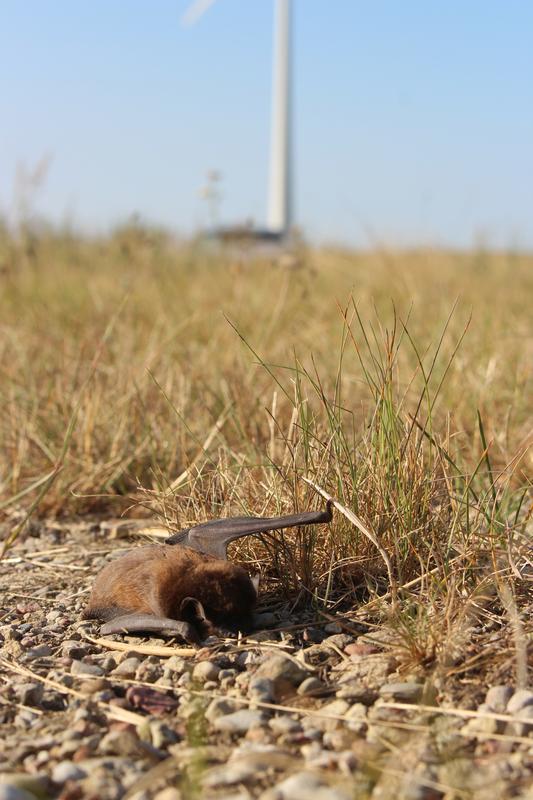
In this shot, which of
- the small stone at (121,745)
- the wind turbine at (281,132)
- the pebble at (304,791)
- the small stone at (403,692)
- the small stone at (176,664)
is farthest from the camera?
the wind turbine at (281,132)

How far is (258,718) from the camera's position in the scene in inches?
59.1

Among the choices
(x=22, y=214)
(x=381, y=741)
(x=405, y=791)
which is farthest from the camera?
(x=22, y=214)

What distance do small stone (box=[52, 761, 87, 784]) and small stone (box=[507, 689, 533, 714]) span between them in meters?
0.68

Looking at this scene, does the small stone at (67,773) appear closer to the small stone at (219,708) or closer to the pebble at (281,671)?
the small stone at (219,708)

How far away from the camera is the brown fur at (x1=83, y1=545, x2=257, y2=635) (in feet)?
5.78

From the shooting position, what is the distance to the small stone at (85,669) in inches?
66.4

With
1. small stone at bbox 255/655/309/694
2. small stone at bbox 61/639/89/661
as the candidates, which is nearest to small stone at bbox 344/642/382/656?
small stone at bbox 255/655/309/694

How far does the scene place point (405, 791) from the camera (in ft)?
4.17

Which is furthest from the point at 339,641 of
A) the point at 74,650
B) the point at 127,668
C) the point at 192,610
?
the point at 74,650

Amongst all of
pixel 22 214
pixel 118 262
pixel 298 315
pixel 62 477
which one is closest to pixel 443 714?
pixel 62 477

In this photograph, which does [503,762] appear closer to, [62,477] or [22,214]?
[62,477]

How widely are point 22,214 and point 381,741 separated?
5.37m

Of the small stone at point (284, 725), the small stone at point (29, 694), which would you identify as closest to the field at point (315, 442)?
the small stone at point (284, 725)

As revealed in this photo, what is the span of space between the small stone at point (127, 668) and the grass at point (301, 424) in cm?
38
